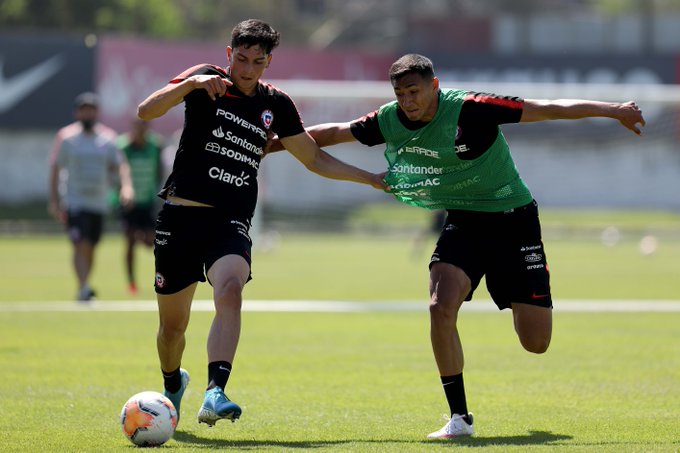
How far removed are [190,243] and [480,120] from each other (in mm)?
2016

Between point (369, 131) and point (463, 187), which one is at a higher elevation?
point (369, 131)

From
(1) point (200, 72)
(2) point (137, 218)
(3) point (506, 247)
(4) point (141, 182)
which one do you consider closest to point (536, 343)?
(3) point (506, 247)

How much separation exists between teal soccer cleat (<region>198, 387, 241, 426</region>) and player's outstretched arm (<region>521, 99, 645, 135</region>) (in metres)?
2.65

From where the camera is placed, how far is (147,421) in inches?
285

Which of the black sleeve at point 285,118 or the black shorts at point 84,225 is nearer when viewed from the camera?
the black sleeve at point 285,118

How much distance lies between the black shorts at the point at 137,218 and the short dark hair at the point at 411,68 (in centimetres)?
1143

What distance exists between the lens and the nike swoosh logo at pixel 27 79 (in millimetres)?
41531

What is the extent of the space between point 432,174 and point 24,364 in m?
4.69

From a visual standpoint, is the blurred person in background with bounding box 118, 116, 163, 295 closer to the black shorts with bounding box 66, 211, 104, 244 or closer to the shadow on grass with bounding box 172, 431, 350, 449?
the black shorts with bounding box 66, 211, 104, 244

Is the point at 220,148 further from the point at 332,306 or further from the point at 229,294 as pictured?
the point at 332,306

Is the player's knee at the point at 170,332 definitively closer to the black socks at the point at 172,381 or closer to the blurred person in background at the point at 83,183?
the black socks at the point at 172,381

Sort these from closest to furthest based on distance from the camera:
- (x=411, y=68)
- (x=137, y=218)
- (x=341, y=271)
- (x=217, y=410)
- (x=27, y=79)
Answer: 1. (x=217, y=410)
2. (x=411, y=68)
3. (x=137, y=218)
4. (x=341, y=271)
5. (x=27, y=79)

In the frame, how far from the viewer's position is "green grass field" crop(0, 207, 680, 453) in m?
7.68

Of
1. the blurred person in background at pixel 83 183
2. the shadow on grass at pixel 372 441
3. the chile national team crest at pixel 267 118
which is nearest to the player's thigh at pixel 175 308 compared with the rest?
the shadow on grass at pixel 372 441
